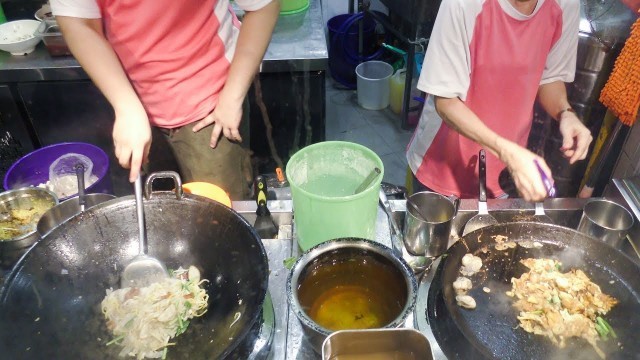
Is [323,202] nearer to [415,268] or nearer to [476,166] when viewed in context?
[415,268]

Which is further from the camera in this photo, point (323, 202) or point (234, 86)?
point (234, 86)

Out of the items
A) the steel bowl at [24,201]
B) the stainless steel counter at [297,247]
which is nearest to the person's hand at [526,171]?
the stainless steel counter at [297,247]

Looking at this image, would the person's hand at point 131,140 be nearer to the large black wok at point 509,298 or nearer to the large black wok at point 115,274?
the large black wok at point 115,274

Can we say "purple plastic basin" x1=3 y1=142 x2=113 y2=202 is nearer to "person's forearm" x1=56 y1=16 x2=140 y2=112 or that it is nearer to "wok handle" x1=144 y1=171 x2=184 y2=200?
"person's forearm" x1=56 y1=16 x2=140 y2=112

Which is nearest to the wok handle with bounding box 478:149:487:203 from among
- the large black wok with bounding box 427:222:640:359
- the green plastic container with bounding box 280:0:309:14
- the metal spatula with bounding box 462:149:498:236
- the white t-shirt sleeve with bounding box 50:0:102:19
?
the metal spatula with bounding box 462:149:498:236

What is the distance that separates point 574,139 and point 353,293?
106 cm

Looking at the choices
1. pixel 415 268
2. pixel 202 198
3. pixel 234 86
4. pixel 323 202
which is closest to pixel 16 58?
pixel 234 86

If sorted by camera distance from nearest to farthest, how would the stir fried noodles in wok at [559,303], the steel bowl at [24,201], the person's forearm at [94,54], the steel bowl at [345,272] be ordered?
the steel bowl at [345,272]
the stir fried noodles in wok at [559,303]
the person's forearm at [94,54]
the steel bowl at [24,201]

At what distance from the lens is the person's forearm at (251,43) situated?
1807mm

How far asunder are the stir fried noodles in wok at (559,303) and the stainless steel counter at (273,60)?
6.99 feet

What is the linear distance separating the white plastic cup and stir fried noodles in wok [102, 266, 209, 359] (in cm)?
372

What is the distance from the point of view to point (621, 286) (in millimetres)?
1299

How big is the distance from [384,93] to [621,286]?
146 inches

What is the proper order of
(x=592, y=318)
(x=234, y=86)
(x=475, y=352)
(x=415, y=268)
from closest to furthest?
(x=475, y=352) → (x=592, y=318) → (x=415, y=268) → (x=234, y=86)
